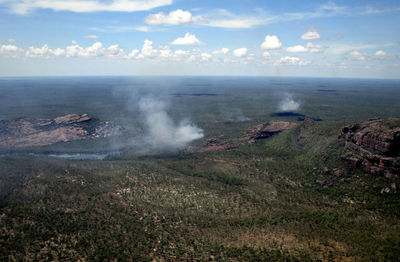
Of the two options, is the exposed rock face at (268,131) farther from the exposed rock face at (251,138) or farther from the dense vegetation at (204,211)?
the dense vegetation at (204,211)

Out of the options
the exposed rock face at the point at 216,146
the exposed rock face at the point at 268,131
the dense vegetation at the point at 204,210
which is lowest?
the dense vegetation at the point at 204,210

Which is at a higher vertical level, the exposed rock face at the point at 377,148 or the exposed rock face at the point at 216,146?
the exposed rock face at the point at 377,148

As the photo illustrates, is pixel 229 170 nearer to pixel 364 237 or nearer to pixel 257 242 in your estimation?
pixel 257 242

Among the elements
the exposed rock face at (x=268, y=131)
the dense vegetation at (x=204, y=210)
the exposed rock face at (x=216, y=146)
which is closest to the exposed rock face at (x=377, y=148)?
the dense vegetation at (x=204, y=210)

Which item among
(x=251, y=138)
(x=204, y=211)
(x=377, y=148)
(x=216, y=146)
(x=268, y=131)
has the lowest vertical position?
(x=204, y=211)

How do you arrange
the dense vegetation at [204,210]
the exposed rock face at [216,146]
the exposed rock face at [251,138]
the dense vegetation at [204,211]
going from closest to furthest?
the dense vegetation at [204,210] → the dense vegetation at [204,211] → the exposed rock face at [216,146] → the exposed rock face at [251,138]

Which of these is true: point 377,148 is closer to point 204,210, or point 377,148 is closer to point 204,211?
Result: point 204,210

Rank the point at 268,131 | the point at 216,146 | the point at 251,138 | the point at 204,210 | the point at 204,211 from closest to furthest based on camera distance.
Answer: the point at 204,211, the point at 204,210, the point at 268,131, the point at 216,146, the point at 251,138

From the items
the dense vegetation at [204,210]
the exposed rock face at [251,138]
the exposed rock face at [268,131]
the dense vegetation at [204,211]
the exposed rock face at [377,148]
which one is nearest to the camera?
the dense vegetation at [204,210]

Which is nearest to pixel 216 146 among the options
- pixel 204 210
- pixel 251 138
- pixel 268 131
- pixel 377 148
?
pixel 251 138

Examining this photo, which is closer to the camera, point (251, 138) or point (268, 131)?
point (268, 131)
